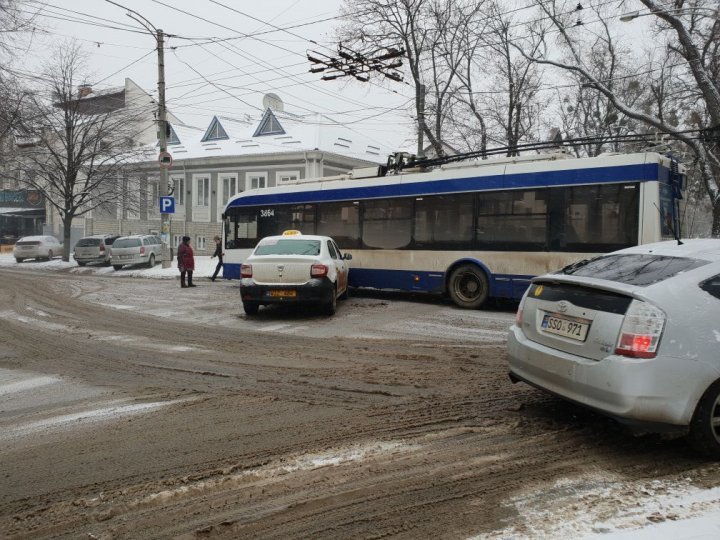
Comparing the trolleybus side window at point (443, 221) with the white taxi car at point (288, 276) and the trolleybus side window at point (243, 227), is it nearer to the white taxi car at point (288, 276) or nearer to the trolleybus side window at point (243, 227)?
the white taxi car at point (288, 276)

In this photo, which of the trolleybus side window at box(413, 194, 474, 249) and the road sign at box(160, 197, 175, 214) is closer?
the trolleybus side window at box(413, 194, 474, 249)

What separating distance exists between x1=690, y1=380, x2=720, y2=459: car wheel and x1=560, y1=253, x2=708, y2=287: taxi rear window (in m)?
0.85

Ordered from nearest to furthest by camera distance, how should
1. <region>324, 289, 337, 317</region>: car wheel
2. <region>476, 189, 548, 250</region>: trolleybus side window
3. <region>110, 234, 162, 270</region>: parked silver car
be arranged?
<region>324, 289, 337, 317</region>: car wheel → <region>476, 189, 548, 250</region>: trolleybus side window → <region>110, 234, 162, 270</region>: parked silver car

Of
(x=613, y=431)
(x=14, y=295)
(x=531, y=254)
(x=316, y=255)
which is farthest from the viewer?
(x=14, y=295)

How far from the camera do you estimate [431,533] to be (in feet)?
9.44

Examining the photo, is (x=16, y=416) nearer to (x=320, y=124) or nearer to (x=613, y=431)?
(x=613, y=431)

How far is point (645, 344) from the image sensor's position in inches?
145

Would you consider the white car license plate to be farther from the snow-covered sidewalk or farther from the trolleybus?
the snow-covered sidewalk

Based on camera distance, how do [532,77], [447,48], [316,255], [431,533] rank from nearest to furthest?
[431,533], [316,255], [447,48], [532,77]

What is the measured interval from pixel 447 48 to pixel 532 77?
6021mm

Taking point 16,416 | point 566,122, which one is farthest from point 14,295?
point 566,122

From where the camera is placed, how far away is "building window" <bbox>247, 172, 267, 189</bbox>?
→ 3469 cm

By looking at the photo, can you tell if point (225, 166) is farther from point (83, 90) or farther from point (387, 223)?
point (387, 223)

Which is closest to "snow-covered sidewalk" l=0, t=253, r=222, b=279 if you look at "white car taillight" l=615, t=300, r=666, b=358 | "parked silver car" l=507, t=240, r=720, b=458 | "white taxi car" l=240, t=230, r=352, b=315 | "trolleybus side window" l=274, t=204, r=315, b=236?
"trolleybus side window" l=274, t=204, r=315, b=236
